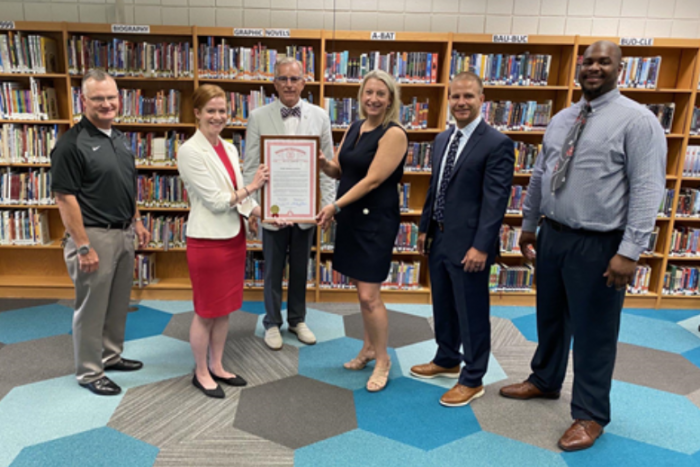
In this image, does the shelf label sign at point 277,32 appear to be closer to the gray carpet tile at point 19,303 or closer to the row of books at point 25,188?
the row of books at point 25,188

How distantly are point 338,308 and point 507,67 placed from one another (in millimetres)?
2601

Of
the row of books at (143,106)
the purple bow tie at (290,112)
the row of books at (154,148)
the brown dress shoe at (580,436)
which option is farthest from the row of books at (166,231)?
the brown dress shoe at (580,436)

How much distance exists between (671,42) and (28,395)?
543cm

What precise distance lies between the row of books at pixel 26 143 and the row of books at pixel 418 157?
311 centimetres

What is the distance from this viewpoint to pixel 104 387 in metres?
2.78

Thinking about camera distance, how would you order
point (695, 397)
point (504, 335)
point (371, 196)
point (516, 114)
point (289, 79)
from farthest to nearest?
point (516, 114) < point (504, 335) < point (289, 79) < point (695, 397) < point (371, 196)

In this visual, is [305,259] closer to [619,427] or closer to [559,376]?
[559,376]

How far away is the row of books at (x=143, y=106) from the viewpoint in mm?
4145

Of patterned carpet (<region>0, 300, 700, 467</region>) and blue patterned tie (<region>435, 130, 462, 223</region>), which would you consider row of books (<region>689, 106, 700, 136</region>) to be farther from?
blue patterned tie (<region>435, 130, 462, 223</region>)

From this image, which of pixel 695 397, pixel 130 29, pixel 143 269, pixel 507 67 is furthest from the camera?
pixel 143 269

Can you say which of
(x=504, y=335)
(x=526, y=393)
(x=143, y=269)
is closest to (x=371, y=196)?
(x=526, y=393)

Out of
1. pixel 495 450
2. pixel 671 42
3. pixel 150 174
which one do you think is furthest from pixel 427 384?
pixel 671 42

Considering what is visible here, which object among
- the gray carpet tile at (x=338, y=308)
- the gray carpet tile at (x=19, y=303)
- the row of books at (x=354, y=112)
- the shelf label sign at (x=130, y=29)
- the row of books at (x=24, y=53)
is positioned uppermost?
the shelf label sign at (x=130, y=29)

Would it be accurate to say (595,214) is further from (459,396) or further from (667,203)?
(667,203)
